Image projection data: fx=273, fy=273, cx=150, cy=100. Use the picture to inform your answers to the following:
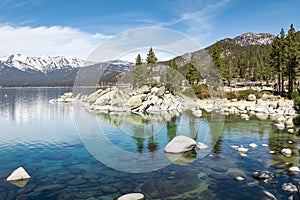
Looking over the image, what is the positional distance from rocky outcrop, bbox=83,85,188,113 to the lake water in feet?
73.1

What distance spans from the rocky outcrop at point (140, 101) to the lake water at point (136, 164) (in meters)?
22.3

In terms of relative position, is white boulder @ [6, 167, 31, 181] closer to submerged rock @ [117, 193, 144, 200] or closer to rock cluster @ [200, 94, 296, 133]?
submerged rock @ [117, 193, 144, 200]

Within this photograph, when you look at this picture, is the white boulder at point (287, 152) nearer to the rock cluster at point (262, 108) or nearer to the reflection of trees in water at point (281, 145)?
the reflection of trees in water at point (281, 145)

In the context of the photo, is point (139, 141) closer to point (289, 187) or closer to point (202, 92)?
point (289, 187)

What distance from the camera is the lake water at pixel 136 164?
580 inches

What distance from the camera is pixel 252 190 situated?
47.9 feet

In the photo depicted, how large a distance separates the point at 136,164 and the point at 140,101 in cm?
3683

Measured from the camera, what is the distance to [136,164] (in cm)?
1975

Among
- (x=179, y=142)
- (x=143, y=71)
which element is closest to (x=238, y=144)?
(x=179, y=142)

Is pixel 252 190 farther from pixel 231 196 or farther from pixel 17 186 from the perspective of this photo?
pixel 17 186

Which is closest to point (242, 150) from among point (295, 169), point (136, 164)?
point (295, 169)

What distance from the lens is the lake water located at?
48.3 feet

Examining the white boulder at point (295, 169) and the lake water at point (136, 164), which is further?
the white boulder at point (295, 169)

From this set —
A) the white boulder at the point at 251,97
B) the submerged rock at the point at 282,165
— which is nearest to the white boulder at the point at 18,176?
the submerged rock at the point at 282,165
